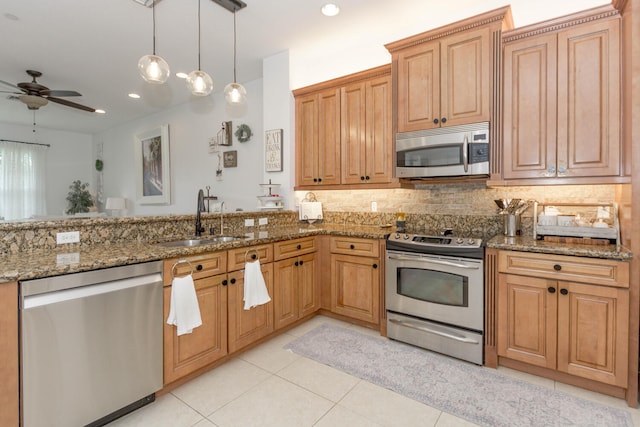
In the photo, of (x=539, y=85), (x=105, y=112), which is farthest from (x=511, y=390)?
(x=105, y=112)

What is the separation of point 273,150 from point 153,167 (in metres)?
3.56

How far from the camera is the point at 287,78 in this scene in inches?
147

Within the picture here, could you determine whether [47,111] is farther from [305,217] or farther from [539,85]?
[539,85]

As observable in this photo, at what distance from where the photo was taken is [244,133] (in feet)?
14.7

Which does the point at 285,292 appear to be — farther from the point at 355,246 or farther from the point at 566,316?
the point at 566,316

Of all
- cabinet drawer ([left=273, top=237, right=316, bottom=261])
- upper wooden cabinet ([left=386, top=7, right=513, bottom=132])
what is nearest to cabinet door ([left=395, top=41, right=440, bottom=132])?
upper wooden cabinet ([left=386, top=7, right=513, bottom=132])

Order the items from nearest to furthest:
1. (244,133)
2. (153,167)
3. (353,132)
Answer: (353,132) → (244,133) → (153,167)

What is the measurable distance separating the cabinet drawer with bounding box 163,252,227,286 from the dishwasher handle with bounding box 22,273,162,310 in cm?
7

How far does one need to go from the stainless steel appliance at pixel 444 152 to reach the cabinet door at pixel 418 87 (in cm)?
11

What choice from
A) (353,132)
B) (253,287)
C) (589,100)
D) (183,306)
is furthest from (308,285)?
(589,100)

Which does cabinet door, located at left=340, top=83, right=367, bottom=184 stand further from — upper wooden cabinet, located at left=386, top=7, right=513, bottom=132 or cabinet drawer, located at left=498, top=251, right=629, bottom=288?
cabinet drawer, located at left=498, top=251, right=629, bottom=288

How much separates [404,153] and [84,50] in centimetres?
384

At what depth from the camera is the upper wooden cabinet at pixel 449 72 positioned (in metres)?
2.47

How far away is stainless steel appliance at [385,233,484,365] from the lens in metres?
2.34
